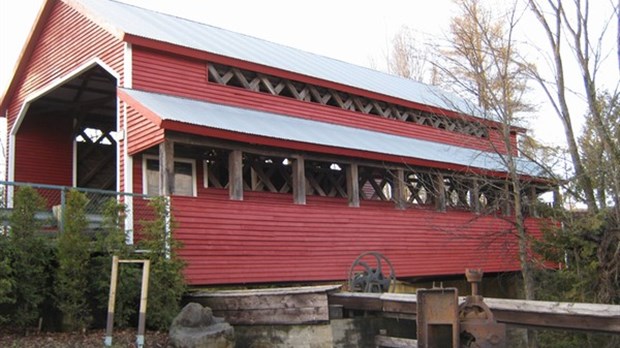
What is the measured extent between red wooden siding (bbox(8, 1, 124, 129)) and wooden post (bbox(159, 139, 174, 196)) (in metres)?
3.12

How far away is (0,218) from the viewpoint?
10.6 m

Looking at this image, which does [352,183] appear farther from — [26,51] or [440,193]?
[26,51]

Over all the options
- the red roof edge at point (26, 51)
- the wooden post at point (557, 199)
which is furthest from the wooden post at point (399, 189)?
the red roof edge at point (26, 51)

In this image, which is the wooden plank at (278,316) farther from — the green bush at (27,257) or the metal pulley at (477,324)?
the metal pulley at (477,324)

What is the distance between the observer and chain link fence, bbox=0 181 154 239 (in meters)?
11.1

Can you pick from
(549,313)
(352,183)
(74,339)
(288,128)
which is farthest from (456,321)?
(352,183)

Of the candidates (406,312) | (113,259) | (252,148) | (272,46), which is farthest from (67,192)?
(272,46)

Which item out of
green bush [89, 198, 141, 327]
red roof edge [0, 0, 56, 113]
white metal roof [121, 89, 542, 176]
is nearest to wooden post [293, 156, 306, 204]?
white metal roof [121, 89, 542, 176]

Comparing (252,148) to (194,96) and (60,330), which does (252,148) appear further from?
(60,330)

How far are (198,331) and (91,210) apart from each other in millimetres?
3387

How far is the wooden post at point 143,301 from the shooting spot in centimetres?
1034

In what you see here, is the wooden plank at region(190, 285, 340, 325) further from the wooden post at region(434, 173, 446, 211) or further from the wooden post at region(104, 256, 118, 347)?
the wooden post at region(434, 173, 446, 211)

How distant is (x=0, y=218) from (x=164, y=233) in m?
2.69

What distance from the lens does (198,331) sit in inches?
411
